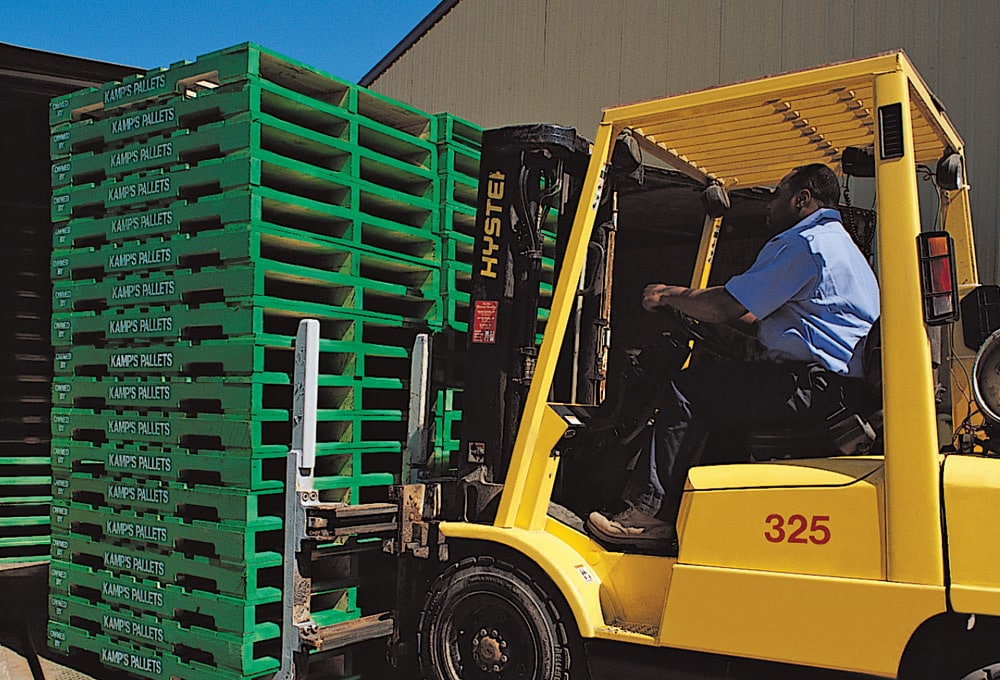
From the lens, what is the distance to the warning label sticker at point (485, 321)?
13.5 ft

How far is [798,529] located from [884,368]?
1.92 feet

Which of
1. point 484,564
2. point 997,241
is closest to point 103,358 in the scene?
point 484,564

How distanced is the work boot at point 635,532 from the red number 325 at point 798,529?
47 cm

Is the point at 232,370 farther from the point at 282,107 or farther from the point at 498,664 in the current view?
the point at 498,664

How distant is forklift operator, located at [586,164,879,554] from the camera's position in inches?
136

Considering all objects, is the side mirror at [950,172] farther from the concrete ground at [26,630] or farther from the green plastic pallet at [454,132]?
the concrete ground at [26,630]

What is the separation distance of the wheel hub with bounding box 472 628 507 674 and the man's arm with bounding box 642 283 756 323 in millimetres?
1374

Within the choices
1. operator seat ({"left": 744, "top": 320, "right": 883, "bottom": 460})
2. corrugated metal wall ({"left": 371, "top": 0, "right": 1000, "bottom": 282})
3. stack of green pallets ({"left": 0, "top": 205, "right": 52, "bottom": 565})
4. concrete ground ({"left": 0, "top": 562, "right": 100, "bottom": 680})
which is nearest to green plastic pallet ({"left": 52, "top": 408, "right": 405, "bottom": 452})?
concrete ground ({"left": 0, "top": 562, "right": 100, "bottom": 680})

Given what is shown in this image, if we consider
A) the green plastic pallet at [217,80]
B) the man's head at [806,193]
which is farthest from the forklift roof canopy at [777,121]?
the green plastic pallet at [217,80]

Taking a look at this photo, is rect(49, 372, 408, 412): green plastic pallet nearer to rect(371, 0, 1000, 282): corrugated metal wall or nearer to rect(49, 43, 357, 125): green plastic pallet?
rect(49, 43, 357, 125): green plastic pallet

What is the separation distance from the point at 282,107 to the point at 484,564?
227cm

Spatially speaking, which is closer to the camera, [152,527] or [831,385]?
[831,385]

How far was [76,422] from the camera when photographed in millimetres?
5082

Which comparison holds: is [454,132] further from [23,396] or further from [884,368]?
[23,396]
